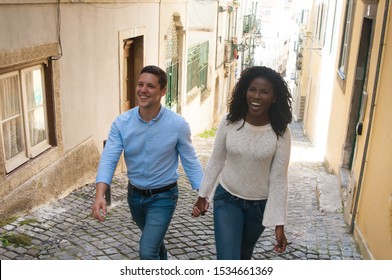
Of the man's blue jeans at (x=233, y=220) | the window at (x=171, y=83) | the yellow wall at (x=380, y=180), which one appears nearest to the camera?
the man's blue jeans at (x=233, y=220)

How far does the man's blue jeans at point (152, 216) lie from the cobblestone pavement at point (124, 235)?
1.05m

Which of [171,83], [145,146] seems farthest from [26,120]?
[171,83]

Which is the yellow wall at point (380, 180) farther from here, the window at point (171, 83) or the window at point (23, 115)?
the window at point (171, 83)

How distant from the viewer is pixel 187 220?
5113mm

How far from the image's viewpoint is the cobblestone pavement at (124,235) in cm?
410

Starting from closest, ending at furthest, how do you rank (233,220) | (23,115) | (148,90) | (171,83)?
1. (233,220)
2. (148,90)
3. (23,115)
4. (171,83)

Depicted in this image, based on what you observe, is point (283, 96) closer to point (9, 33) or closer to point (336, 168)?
point (9, 33)

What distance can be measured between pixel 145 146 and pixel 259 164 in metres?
0.76

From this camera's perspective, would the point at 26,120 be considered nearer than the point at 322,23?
Yes

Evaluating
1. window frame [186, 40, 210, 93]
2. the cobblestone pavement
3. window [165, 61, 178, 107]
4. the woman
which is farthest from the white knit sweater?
window frame [186, 40, 210, 93]

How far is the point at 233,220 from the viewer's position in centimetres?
287

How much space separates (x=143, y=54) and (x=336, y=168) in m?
4.16

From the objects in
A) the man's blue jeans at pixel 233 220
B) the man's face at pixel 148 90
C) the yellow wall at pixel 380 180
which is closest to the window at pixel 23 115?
the man's face at pixel 148 90

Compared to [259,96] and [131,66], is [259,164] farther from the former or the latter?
[131,66]
